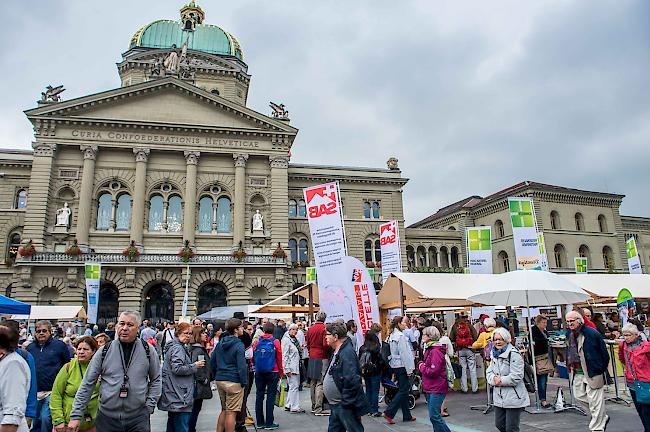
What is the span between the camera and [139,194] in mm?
37656

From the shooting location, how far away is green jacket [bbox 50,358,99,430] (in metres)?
5.51

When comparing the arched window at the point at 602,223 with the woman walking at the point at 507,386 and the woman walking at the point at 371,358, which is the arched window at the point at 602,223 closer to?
the woman walking at the point at 371,358

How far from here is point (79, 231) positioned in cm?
3603

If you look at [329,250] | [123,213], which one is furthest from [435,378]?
[123,213]

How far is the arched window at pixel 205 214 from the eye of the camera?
3938 cm

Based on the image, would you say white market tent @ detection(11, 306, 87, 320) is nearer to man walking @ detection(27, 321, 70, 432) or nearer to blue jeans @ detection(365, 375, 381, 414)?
man walking @ detection(27, 321, 70, 432)

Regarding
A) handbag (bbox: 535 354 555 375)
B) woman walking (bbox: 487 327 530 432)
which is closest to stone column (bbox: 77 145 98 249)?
handbag (bbox: 535 354 555 375)

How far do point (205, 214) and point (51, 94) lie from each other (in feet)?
51.3

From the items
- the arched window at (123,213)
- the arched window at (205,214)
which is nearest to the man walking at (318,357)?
the arched window at (205,214)

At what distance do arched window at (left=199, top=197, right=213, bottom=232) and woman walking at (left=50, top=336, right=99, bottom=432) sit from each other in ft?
111

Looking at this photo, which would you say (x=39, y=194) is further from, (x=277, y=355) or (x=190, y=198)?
(x=277, y=355)

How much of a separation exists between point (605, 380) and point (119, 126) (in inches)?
1504

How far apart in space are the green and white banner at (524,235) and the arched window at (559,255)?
32.3 metres

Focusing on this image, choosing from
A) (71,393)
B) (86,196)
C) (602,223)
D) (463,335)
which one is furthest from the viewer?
(602,223)
